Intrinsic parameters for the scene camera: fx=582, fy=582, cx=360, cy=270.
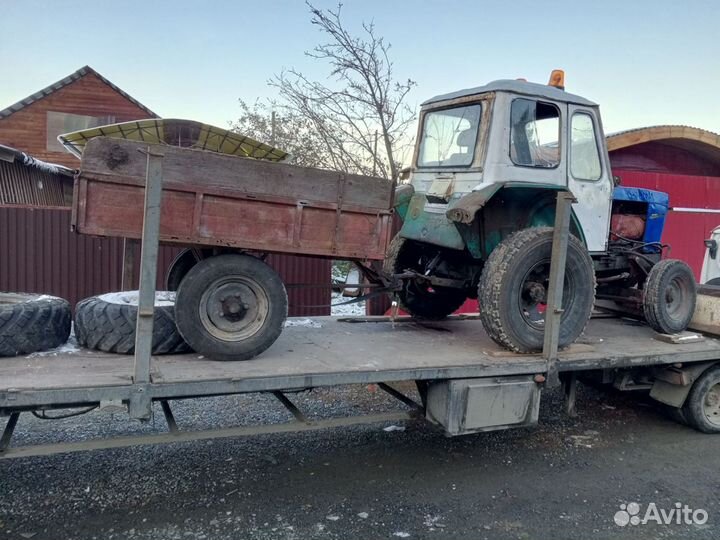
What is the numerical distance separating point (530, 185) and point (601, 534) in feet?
8.95

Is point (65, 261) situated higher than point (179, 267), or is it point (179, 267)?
point (179, 267)

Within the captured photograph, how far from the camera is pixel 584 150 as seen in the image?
5664 millimetres

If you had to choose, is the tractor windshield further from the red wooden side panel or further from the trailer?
the red wooden side panel

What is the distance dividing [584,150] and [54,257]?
739 centimetres

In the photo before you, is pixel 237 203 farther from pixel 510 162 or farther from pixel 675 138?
pixel 675 138

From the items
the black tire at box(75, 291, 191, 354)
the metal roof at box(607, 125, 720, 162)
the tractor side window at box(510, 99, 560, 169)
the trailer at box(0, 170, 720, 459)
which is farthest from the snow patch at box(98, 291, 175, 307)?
the metal roof at box(607, 125, 720, 162)

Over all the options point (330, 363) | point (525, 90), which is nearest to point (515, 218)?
point (525, 90)

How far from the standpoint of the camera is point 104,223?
362 centimetres

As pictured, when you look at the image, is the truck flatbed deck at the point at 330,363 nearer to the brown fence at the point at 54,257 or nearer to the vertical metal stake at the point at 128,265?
the vertical metal stake at the point at 128,265

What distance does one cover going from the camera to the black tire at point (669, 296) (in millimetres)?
5734

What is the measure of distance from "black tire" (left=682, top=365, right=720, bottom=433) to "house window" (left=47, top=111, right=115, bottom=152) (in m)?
19.2

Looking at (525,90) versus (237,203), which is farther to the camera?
(525,90)

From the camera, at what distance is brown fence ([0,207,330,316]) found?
27.6 feet
